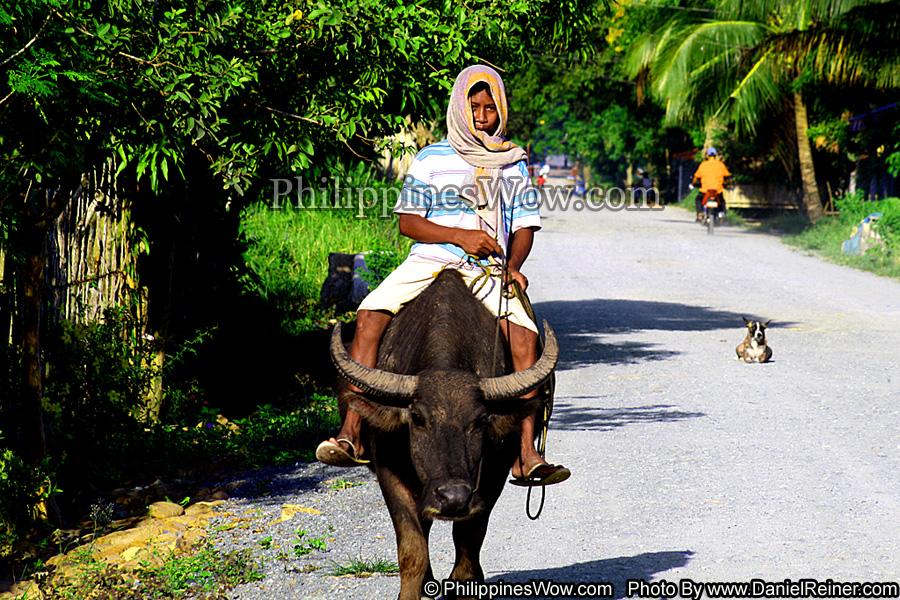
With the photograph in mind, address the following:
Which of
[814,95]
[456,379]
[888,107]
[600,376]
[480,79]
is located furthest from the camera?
[814,95]

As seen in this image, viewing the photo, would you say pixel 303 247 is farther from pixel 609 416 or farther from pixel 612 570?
pixel 612 570

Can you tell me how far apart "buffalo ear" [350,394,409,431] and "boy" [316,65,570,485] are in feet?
1.92

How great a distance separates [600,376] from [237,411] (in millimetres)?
3949

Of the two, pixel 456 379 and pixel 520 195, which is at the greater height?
pixel 520 195

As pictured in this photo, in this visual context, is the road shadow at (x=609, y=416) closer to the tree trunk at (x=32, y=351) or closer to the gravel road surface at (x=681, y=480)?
the gravel road surface at (x=681, y=480)

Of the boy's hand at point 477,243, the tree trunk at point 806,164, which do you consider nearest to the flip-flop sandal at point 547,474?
the boy's hand at point 477,243

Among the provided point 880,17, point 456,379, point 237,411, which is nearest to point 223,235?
point 237,411

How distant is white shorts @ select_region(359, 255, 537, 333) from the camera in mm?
4715

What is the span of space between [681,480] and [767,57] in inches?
814

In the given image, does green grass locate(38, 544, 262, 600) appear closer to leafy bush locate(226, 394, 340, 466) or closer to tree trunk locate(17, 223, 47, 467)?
tree trunk locate(17, 223, 47, 467)

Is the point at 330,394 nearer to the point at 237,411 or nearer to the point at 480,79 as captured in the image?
the point at 237,411

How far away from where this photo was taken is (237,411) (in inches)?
384

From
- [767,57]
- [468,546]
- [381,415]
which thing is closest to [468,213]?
[381,415]

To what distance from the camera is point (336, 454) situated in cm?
443
